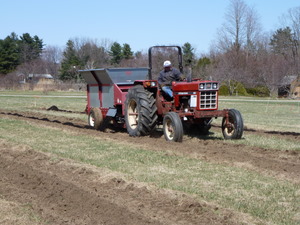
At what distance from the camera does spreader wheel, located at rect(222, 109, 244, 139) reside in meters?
10.8

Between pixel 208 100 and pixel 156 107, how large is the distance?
139 centimetres

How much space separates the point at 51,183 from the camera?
280 inches

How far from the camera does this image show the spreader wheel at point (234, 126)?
35.5ft

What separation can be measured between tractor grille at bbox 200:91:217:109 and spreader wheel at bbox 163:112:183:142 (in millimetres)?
722

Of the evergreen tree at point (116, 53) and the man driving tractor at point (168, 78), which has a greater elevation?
the evergreen tree at point (116, 53)

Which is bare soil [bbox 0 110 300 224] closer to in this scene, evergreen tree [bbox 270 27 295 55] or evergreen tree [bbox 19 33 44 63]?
evergreen tree [bbox 270 27 295 55]

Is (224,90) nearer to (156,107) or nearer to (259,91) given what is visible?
(259,91)

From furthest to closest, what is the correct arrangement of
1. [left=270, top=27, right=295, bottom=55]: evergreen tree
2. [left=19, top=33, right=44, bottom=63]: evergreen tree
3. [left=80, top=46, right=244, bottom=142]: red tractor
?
[left=19, top=33, right=44, bottom=63]: evergreen tree < [left=270, top=27, right=295, bottom=55]: evergreen tree < [left=80, top=46, right=244, bottom=142]: red tractor

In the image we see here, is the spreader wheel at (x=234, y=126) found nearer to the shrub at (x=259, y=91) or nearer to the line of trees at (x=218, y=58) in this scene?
the line of trees at (x=218, y=58)

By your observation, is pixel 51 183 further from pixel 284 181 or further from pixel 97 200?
pixel 284 181

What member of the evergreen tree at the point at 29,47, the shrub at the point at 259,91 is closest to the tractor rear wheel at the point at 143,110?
the shrub at the point at 259,91

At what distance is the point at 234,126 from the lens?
36.0ft

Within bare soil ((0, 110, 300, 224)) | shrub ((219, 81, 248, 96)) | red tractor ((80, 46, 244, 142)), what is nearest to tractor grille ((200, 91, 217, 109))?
red tractor ((80, 46, 244, 142))

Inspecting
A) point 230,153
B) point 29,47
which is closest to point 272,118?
point 230,153
